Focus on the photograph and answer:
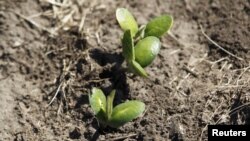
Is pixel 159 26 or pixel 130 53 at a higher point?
pixel 159 26

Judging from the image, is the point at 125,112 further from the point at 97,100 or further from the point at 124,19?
the point at 124,19

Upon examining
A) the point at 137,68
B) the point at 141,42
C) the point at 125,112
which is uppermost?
the point at 141,42

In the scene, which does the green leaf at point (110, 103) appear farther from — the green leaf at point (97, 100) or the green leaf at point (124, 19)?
the green leaf at point (124, 19)

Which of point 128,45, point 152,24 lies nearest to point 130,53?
point 128,45

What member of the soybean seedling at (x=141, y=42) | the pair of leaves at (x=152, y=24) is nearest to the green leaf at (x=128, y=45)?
the soybean seedling at (x=141, y=42)

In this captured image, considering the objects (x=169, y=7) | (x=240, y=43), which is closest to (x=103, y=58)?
(x=169, y=7)

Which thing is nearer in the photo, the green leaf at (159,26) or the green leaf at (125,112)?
the green leaf at (125,112)
